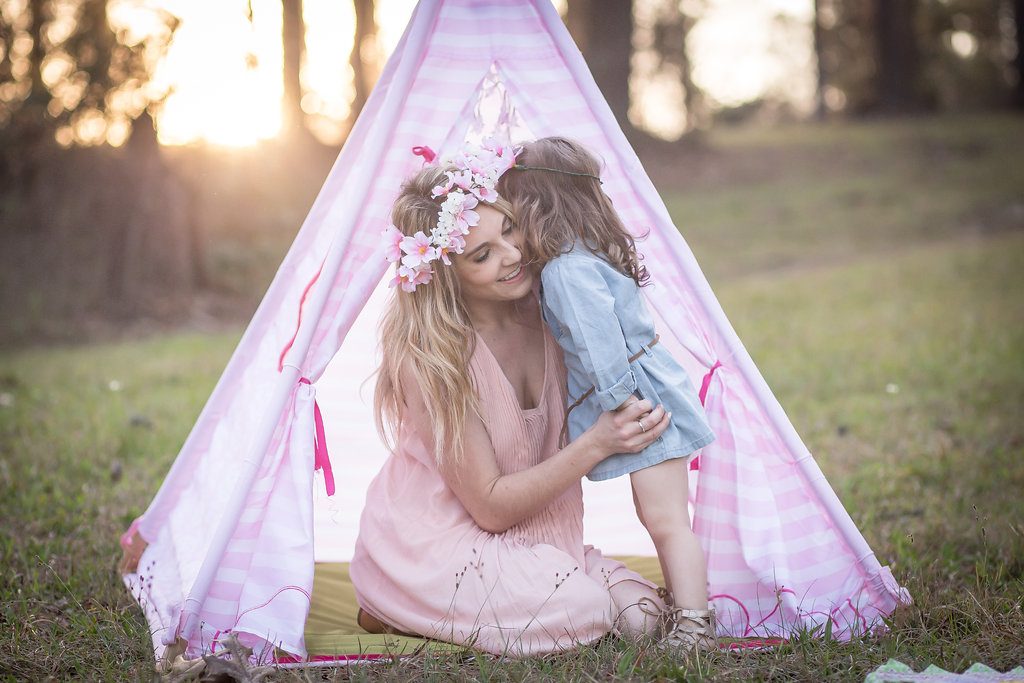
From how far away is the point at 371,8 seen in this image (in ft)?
48.9

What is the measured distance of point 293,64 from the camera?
13.0 meters

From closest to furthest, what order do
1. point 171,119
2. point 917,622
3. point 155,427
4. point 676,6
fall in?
1. point 917,622
2. point 155,427
3. point 171,119
4. point 676,6

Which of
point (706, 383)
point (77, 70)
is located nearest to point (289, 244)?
point (77, 70)

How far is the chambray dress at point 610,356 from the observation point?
264 cm

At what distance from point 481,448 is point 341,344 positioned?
2.01ft

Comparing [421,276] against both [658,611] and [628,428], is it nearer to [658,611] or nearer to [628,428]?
[628,428]

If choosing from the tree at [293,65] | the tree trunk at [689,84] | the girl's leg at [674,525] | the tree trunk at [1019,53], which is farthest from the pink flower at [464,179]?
the tree trunk at [689,84]

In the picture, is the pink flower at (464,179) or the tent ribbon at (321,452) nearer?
the pink flower at (464,179)

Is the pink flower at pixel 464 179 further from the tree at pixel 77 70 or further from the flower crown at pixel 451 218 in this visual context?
the tree at pixel 77 70

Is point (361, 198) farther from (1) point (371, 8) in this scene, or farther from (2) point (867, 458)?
(1) point (371, 8)

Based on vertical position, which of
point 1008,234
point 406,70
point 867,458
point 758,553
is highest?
point 406,70

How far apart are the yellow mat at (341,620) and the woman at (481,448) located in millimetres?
84

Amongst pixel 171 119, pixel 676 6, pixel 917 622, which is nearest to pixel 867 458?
pixel 917 622

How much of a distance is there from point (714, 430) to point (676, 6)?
74.7 ft
